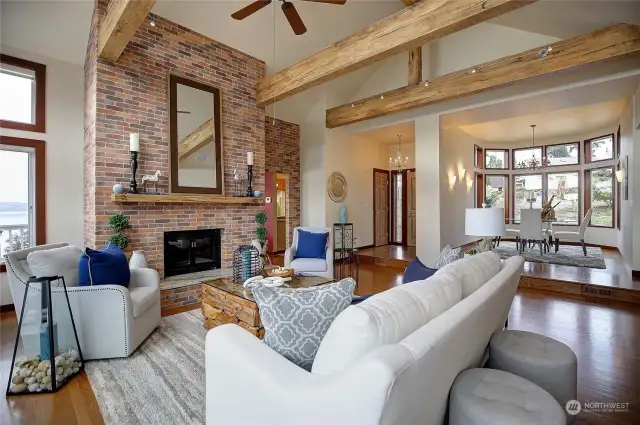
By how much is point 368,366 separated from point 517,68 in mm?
4881

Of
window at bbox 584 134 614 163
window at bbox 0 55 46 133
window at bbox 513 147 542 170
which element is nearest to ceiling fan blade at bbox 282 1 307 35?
window at bbox 0 55 46 133

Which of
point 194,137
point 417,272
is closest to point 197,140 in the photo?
point 194,137

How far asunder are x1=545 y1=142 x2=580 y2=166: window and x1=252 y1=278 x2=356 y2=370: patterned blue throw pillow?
10.5 meters

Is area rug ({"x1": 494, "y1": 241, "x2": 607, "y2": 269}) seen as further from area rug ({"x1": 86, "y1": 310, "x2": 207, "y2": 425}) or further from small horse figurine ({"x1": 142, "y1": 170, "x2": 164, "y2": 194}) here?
small horse figurine ({"x1": 142, "y1": 170, "x2": 164, "y2": 194})

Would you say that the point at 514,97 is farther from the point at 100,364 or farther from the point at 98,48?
the point at 100,364

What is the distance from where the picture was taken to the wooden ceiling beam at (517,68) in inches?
139

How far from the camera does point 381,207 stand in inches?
334

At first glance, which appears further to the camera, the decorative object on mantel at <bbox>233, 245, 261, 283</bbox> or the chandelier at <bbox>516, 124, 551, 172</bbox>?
the chandelier at <bbox>516, 124, 551, 172</bbox>

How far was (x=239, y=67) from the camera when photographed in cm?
480

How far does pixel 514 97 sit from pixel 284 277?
464cm

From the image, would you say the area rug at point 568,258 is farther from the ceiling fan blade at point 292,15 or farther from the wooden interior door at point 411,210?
the ceiling fan blade at point 292,15

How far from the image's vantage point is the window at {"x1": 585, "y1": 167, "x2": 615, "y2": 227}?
25.8 ft

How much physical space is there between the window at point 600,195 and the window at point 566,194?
0.89 feet

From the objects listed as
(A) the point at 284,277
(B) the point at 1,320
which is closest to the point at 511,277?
(A) the point at 284,277
